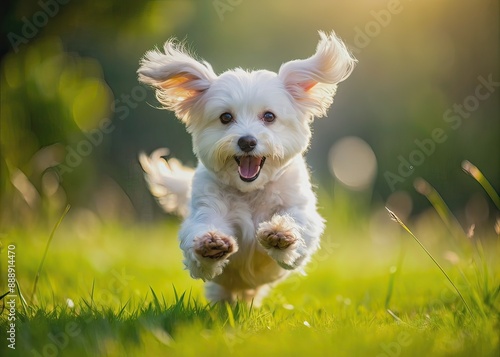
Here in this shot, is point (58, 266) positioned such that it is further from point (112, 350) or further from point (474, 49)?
point (474, 49)

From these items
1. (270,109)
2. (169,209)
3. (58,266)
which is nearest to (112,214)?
(58,266)

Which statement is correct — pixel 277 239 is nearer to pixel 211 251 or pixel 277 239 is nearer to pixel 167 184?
pixel 211 251

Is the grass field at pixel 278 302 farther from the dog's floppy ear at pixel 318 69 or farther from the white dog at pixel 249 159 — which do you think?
the dog's floppy ear at pixel 318 69

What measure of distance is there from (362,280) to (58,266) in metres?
2.70

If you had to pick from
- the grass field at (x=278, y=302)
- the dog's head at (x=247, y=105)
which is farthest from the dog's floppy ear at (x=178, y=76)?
the grass field at (x=278, y=302)

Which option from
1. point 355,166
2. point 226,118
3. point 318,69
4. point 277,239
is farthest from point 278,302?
point 355,166

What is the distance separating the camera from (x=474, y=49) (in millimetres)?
8469

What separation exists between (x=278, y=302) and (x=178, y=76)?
1731mm

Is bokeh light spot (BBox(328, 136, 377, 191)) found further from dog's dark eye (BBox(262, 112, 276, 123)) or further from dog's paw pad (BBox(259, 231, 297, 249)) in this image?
dog's paw pad (BBox(259, 231, 297, 249))

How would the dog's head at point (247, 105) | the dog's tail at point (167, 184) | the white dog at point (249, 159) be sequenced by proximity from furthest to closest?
the dog's tail at point (167, 184), the dog's head at point (247, 105), the white dog at point (249, 159)

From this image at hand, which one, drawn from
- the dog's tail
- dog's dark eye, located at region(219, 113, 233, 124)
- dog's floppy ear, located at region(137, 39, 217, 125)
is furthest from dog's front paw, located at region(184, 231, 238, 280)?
the dog's tail

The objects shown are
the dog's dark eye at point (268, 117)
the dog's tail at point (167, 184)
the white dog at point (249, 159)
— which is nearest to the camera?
the white dog at point (249, 159)

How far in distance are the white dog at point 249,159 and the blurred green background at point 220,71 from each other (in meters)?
1.42

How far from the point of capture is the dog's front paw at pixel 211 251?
134 inches
